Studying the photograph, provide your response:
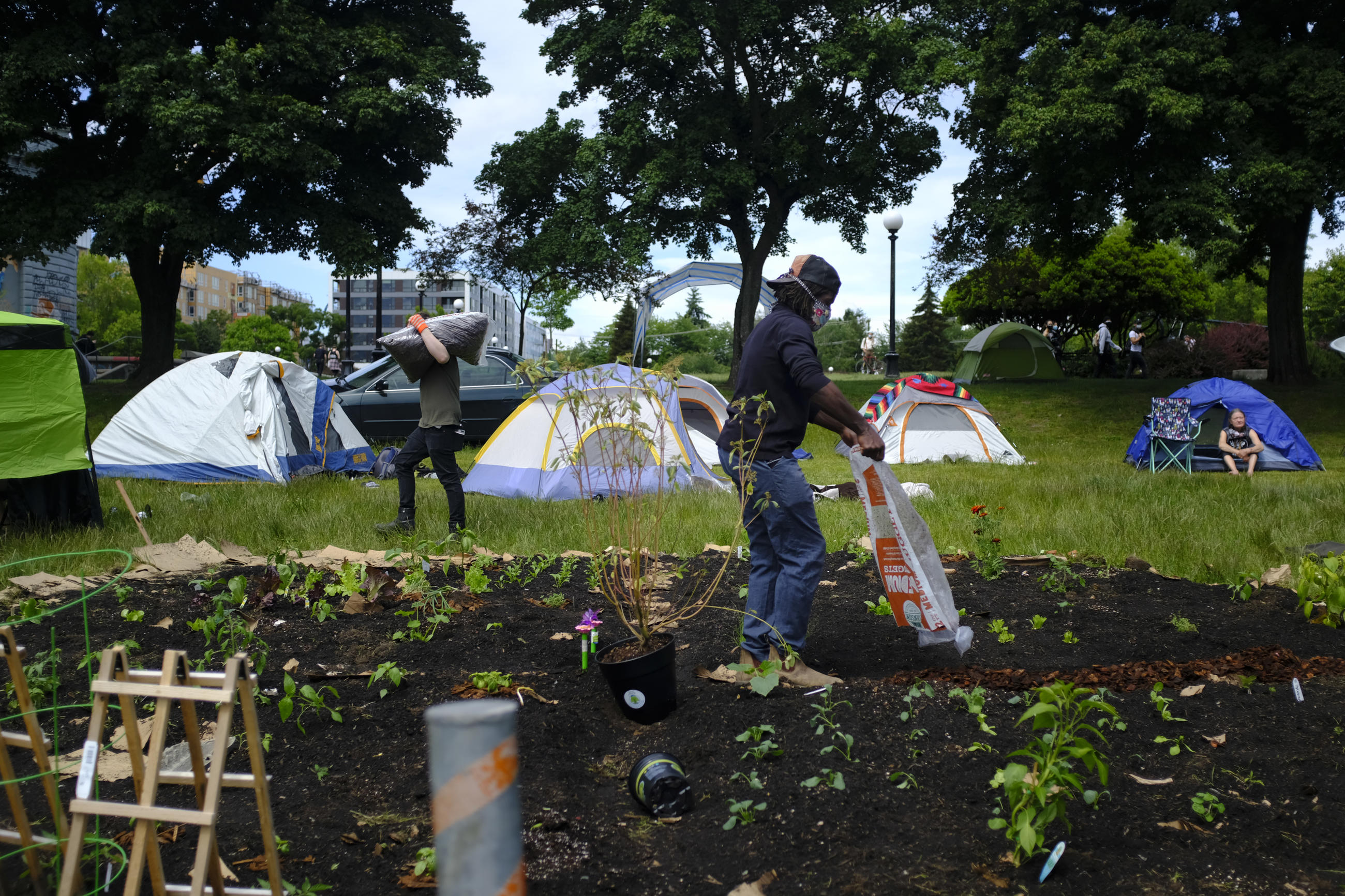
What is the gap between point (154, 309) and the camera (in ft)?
57.7

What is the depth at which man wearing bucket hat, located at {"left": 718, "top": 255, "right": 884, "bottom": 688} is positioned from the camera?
3.38 metres

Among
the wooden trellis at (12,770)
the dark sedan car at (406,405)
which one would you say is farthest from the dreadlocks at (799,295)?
the dark sedan car at (406,405)

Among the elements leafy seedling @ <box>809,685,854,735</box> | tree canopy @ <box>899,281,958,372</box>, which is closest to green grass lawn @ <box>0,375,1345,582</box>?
leafy seedling @ <box>809,685,854,735</box>

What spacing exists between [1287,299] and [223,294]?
441 feet

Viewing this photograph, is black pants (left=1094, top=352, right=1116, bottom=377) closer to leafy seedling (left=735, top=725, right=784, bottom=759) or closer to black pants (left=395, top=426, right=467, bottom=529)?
black pants (left=395, top=426, right=467, bottom=529)

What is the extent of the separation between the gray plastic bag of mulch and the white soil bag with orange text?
3.43 metres

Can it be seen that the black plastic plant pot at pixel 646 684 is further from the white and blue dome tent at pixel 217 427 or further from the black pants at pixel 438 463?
the white and blue dome tent at pixel 217 427

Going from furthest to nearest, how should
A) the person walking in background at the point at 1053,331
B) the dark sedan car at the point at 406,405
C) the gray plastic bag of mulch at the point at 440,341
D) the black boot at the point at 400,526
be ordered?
the person walking in background at the point at 1053,331, the dark sedan car at the point at 406,405, the black boot at the point at 400,526, the gray plastic bag of mulch at the point at 440,341

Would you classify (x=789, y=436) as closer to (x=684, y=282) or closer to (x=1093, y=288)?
(x=684, y=282)

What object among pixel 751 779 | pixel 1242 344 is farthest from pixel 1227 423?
pixel 1242 344

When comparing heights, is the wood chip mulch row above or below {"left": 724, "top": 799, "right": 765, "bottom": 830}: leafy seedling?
above

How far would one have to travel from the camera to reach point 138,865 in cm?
167

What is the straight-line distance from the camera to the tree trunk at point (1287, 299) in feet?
55.5

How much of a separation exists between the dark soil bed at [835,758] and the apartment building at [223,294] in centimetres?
12355
